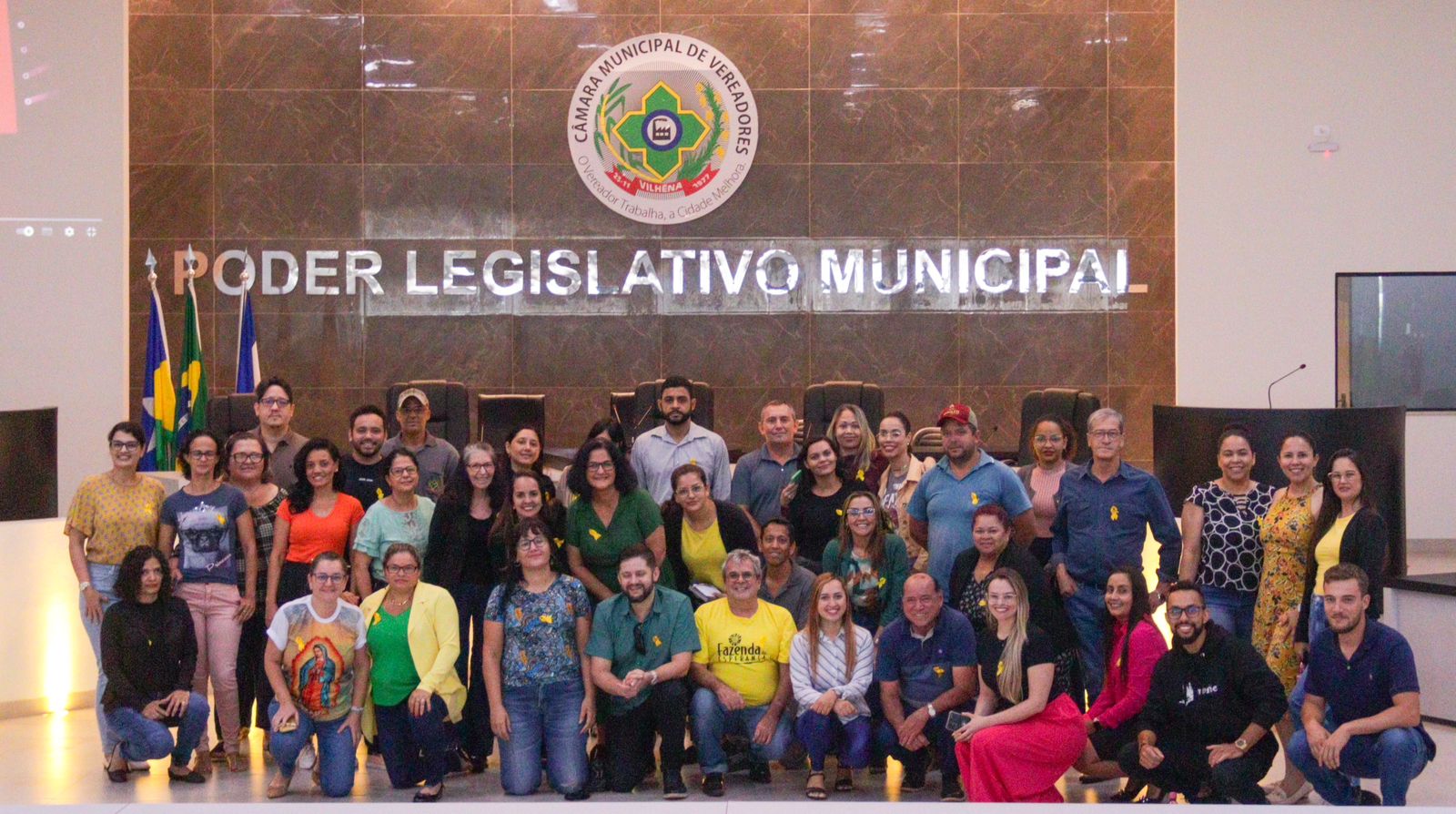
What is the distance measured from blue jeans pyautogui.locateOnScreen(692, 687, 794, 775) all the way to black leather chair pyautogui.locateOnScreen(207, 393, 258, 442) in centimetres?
337

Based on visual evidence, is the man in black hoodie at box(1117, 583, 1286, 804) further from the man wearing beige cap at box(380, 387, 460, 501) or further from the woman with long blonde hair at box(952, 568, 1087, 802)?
the man wearing beige cap at box(380, 387, 460, 501)

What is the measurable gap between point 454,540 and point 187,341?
17.7 feet

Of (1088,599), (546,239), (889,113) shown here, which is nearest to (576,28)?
(546,239)

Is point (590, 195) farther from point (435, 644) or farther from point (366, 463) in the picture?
point (435, 644)

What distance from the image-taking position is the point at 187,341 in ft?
35.7

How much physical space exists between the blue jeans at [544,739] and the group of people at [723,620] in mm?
11

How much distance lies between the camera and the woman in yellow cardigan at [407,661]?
6031 millimetres

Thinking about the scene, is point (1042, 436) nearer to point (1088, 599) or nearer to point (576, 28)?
point (1088, 599)

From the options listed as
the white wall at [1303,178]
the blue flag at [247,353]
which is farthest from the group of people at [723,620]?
the white wall at [1303,178]

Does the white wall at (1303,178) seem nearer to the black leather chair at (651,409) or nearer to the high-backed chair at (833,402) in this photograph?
the high-backed chair at (833,402)

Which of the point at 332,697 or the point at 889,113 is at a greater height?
the point at 889,113

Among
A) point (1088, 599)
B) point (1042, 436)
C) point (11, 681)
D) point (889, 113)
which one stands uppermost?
point (889, 113)

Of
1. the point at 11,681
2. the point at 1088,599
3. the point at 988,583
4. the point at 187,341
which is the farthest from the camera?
the point at 187,341

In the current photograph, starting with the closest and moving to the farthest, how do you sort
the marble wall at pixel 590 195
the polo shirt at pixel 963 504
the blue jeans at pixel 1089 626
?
1. the blue jeans at pixel 1089 626
2. the polo shirt at pixel 963 504
3. the marble wall at pixel 590 195
